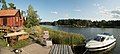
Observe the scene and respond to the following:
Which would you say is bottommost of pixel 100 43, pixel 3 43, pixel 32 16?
pixel 32 16

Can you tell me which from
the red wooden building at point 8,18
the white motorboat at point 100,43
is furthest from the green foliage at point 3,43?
the red wooden building at point 8,18

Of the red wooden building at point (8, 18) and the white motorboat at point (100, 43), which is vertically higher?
the red wooden building at point (8, 18)

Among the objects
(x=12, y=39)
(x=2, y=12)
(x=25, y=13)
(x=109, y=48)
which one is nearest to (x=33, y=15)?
(x=25, y=13)

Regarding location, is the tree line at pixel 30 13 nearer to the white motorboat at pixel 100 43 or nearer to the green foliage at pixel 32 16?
the green foliage at pixel 32 16

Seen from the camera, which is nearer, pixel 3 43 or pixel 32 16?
pixel 3 43

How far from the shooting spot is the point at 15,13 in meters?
42.3

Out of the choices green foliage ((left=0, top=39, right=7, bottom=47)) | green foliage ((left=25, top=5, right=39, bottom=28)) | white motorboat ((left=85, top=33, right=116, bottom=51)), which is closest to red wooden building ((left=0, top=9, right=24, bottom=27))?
green foliage ((left=0, top=39, right=7, bottom=47))

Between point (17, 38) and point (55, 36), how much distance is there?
6583 millimetres

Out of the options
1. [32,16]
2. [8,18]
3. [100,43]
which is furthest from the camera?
[32,16]

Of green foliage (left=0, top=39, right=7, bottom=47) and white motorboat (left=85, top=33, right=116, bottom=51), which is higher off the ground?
green foliage (left=0, top=39, right=7, bottom=47)

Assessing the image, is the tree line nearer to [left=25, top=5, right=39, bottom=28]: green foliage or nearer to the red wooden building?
[left=25, top=5, right=39, bottom=28]: green foliage

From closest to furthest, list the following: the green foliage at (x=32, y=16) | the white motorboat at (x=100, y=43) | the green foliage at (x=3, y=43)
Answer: the green foliage at (x=3, y=43), the white motorboat at (x=100, y=43), the green foliage at (x=32, y=16)

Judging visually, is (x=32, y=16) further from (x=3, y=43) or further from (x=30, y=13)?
(x=3, y=43)

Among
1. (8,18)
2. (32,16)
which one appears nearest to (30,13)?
(32,16)
